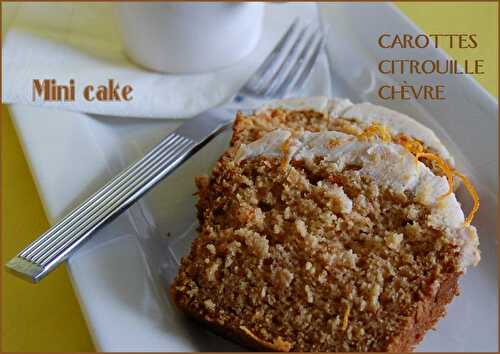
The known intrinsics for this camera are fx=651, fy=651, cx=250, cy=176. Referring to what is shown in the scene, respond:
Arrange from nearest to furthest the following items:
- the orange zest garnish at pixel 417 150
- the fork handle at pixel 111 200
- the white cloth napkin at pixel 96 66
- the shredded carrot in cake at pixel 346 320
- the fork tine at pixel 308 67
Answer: the shredded carrot in cake at pixel 346 320 → the fork handle at pixel 111 200 → the orange zest garnish at pixel 417 150 → the white cloth napkin at pixel 96 66 → the fork tine at pixel 308 67

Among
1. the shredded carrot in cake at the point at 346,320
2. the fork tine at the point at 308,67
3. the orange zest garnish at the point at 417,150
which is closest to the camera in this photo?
the shredded carrot in cake at the point at 346,320

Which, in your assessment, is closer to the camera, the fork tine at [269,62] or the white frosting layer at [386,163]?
the white frosting layer at [386,163]

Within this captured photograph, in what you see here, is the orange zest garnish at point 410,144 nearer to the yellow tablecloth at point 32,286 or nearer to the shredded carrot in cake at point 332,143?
the shredded carrot in cake at point 332,143

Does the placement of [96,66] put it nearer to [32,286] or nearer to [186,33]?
[186,33]

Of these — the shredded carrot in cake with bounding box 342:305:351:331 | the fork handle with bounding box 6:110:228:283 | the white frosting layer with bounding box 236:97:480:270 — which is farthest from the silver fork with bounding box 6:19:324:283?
the shredded carrot in cake with bounding box 342:305:351:331

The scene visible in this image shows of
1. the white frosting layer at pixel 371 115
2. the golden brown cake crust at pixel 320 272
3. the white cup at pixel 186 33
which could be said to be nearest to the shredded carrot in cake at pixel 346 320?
the golden brown cake crust at pixel 320 272

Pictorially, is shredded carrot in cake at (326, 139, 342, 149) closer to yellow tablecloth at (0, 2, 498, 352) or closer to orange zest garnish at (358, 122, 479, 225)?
orange zest garnish at (358, 122, 479, 225)

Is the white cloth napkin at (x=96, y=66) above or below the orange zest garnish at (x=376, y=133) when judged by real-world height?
above
